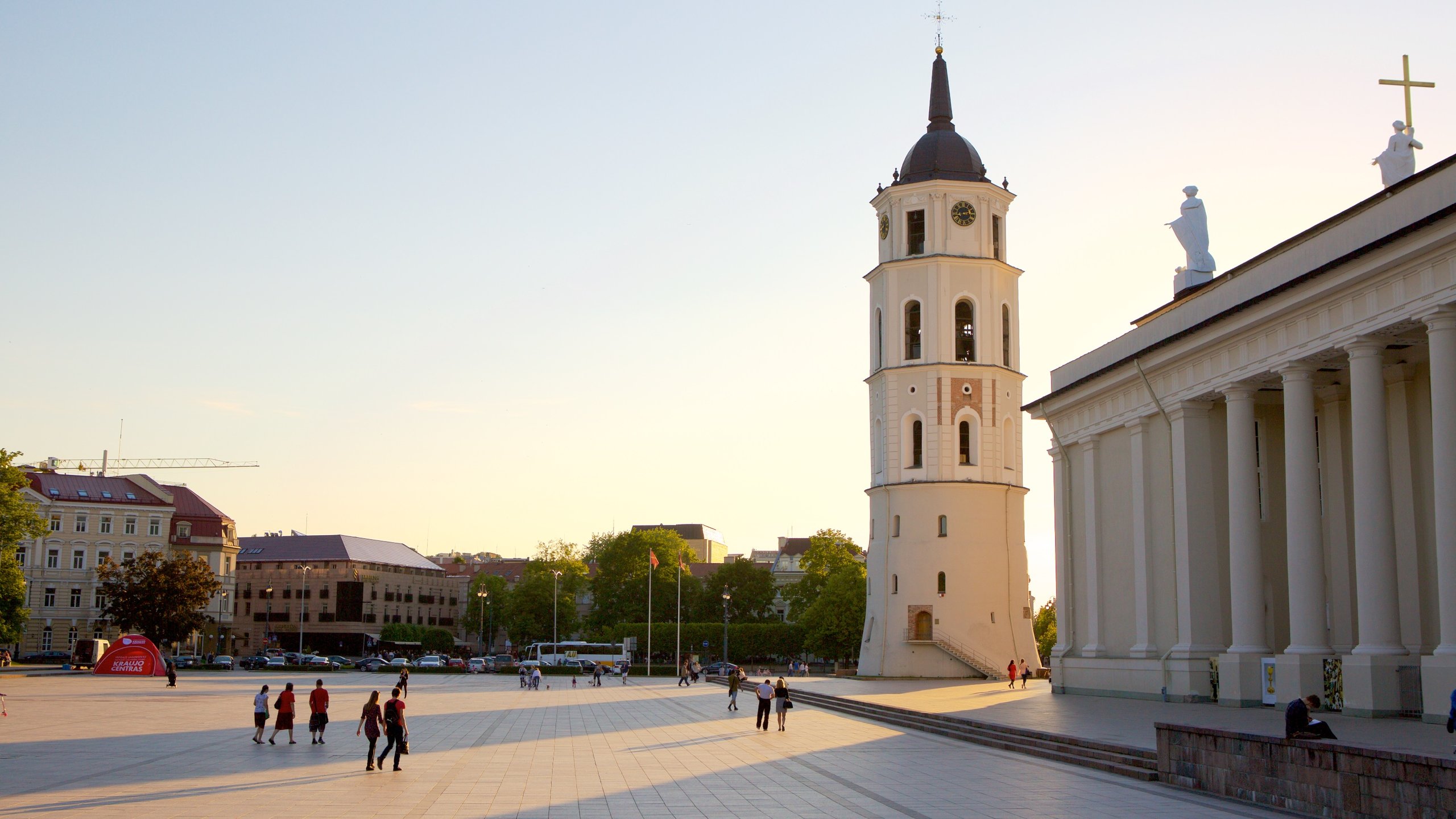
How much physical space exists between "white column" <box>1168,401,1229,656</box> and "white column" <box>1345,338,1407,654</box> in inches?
301

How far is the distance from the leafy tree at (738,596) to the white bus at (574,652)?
12.8 metres

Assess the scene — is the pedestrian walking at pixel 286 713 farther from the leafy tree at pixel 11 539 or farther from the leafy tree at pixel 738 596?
the leafy tree at pixel 738 596

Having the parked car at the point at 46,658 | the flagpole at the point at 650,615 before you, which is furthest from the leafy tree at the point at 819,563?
the parked car at the point at 46,658

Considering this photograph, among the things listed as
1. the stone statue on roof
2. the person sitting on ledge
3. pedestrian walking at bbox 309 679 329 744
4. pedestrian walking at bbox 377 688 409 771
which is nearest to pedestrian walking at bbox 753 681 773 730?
pedestrian walking at bbox 309 679 329 744

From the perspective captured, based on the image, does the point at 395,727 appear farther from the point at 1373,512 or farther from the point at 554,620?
the point at 554,620

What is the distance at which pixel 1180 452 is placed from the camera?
34.0 meters

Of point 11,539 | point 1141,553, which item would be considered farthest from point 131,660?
point 1141,553

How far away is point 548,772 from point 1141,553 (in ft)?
71.5

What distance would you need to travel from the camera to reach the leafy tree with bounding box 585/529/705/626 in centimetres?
11425

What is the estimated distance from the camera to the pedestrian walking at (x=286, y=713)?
87.2 ft

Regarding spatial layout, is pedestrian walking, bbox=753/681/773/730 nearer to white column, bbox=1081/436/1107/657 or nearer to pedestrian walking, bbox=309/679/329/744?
pedestrian walking, bbox=309/679/329/744

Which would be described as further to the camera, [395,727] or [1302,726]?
[395,727]

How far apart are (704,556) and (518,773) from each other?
159m

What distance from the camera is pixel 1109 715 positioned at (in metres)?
30.1
